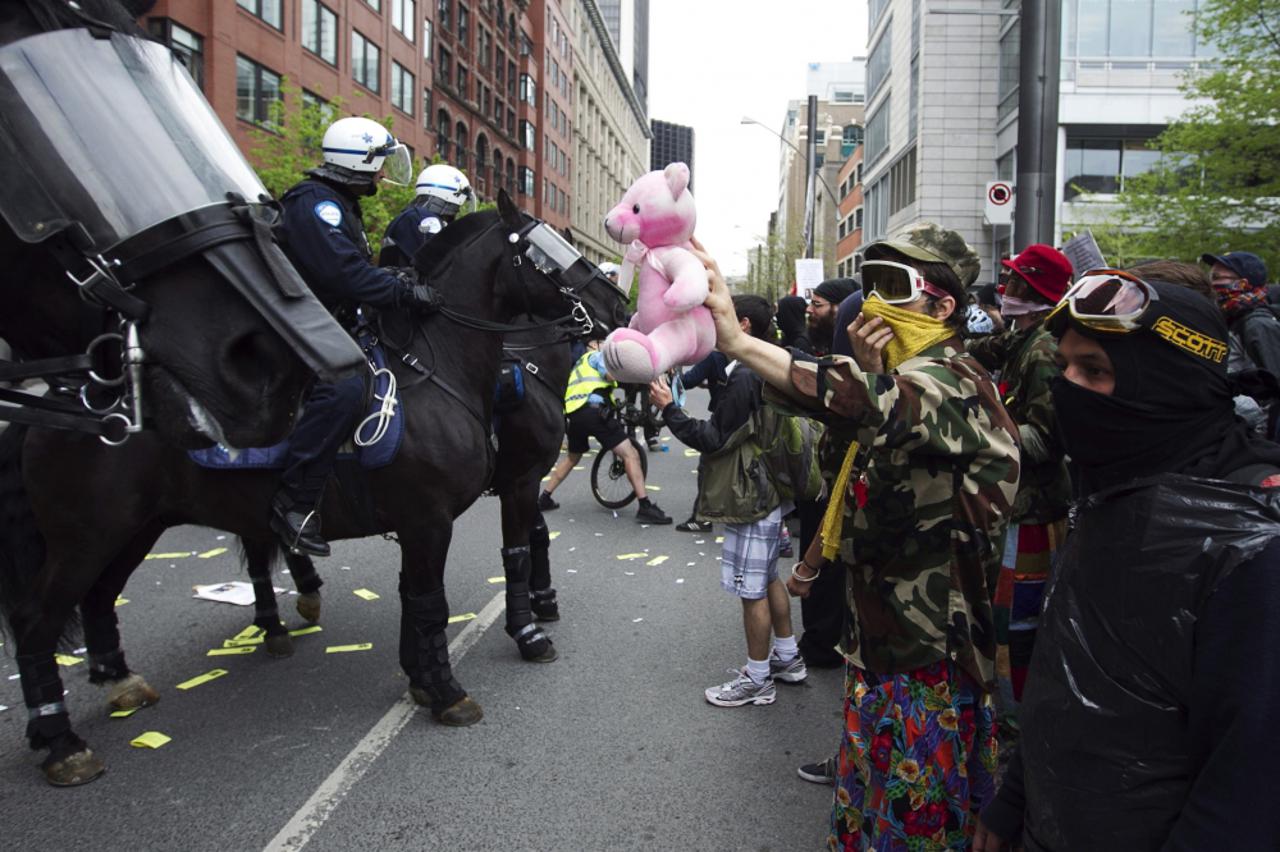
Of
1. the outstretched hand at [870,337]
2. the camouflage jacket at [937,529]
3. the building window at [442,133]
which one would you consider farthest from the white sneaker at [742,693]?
the building window at [442,133]

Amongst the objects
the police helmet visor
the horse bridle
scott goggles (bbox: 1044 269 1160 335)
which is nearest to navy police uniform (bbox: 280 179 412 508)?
the police helmet visor

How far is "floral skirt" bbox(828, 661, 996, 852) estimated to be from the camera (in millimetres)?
2570

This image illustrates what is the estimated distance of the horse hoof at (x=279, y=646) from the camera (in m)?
5.71

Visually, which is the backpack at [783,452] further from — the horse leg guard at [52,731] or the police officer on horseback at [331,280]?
the horse leg guard at [52,731]

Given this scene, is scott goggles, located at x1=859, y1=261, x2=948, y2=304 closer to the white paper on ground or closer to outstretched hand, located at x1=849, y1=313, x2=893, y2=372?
outstretched hand, located at x1=849, y1=313, x2=893, y2=372

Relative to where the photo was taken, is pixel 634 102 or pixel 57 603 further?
pixel 634 102

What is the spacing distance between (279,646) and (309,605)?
0.51 m

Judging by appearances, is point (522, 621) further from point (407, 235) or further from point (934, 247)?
point (934, 247)

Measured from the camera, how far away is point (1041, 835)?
187cm

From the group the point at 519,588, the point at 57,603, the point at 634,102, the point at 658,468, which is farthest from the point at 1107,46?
the point at 634,102

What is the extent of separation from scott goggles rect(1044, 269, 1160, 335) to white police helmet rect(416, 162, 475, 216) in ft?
15.7

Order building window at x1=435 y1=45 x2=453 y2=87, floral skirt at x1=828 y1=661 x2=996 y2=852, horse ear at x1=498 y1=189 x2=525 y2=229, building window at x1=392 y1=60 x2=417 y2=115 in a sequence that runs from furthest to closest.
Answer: building window at x1=435 y1=45 x2=453 y2=87 < building window at x1=392 y1=60 x2=417 y2=115 < horse ear at x1=498 y1=189 x2=525 y2=229 < floral skirt at x1=828 y1=661 x2=996 y2=852

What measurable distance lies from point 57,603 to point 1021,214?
29.6 ft

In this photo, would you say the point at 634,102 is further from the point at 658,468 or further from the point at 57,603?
the point at 57,603
